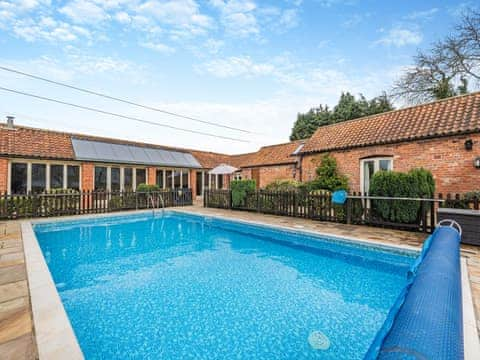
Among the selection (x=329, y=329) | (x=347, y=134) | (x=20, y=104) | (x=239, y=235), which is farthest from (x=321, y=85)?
(x=20, y=104)

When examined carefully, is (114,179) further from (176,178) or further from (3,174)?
(3,174)

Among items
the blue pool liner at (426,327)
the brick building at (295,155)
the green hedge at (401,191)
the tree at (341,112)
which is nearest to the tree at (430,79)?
the tree at (341,112)

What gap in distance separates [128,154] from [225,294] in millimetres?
14624

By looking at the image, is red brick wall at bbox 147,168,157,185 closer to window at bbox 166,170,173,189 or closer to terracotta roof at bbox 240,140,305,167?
window at bbox 166,170,173,189

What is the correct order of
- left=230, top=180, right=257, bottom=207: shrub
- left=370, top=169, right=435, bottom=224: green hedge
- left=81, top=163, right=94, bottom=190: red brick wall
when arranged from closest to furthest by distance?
left=370, top=169, right=435, bottom=224: green hedge, left=230, top=180, right=257, bottom=207: shrub, left=81, top=163, right=94, bottom=190: red brick wall

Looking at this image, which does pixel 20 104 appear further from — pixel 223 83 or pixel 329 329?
pixel 329 329

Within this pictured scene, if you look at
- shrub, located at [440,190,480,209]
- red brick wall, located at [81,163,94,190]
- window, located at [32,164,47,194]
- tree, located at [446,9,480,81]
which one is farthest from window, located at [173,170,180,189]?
tree, located at [446,9,480,81]

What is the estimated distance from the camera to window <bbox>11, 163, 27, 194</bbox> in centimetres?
1184

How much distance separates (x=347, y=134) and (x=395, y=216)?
591 centimetres

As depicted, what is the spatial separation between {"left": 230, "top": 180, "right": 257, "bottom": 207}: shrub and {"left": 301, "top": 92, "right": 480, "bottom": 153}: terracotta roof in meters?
3.77

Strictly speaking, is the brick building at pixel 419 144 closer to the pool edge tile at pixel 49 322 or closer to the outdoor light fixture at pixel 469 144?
the outdoor light fixture at pixel 469 144

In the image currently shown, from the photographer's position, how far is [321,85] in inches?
526

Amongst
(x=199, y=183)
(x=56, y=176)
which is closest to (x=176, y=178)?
(x=199, y=183)

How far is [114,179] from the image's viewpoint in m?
15.1
